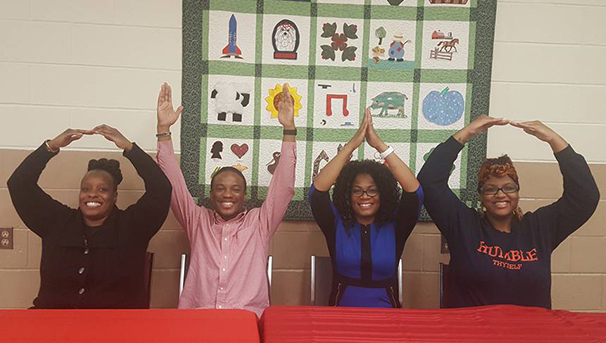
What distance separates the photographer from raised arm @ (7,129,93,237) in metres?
2.10

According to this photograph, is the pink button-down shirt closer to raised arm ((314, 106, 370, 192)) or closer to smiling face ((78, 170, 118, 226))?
raised arm ((314, 106, 370, 192))

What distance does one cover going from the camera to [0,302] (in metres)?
2.54

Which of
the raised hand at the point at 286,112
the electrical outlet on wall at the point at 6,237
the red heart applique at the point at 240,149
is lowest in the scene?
the electrical outlet on wall at the point at 6,237

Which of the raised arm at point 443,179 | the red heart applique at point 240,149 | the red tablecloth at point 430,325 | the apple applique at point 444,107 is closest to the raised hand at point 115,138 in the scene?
the red heart applique at point 240,149

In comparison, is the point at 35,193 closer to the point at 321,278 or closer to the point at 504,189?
the point at 321,278

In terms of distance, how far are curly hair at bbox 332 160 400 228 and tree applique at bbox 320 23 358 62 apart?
569 mm

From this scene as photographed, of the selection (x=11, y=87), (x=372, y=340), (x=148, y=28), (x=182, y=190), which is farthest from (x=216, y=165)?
(x=372, y=340)

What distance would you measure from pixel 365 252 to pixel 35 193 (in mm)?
1387

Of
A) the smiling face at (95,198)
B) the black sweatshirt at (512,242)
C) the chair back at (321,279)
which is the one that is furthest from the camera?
the chair back at (321,279)

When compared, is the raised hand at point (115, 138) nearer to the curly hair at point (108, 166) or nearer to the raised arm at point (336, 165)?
the curly hair at point (108, 166)

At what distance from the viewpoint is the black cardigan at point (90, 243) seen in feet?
6.69

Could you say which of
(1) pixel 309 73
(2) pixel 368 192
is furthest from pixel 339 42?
(2) pixel 368 192

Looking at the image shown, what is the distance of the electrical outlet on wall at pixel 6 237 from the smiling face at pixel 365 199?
1.68 metres

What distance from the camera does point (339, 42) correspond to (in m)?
2.61
